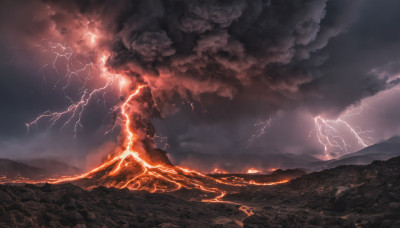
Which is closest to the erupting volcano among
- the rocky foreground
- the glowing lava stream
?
the glowing lava stream

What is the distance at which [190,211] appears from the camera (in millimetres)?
26188

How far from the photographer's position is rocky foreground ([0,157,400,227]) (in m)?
14.3

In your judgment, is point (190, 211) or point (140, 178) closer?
point (190, 211)

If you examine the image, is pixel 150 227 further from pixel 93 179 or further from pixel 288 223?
pixel 93 179

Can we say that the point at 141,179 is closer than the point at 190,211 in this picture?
No

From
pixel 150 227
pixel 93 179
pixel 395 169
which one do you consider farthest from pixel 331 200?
pixel 93 179

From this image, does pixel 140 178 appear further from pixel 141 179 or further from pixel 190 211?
pixel 190 211

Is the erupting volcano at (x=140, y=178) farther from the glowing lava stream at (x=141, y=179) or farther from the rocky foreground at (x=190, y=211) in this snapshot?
the rocky foreground at (x=190, y=211)

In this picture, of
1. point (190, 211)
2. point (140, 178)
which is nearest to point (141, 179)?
point (140, 178)

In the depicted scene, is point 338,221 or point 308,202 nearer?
point 338,221

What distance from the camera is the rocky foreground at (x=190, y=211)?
46.8ft

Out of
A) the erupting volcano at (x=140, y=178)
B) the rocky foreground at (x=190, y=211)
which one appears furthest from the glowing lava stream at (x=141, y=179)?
the rocky foreground at (x=190, y=211)

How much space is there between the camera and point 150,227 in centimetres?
1656

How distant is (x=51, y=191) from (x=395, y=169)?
140 ft
